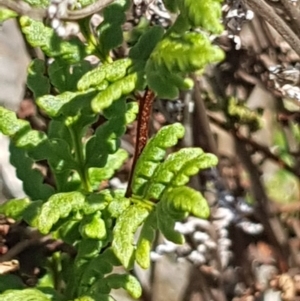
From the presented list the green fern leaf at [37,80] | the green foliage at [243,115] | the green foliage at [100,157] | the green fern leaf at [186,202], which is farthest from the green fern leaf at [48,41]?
the green foliage at [243,115]

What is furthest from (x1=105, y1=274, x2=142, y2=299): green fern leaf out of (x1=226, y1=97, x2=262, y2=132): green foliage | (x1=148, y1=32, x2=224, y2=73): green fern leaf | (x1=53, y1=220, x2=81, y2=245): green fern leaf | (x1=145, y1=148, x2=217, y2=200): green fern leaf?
(x1=226, y1=97, x2=262, y2=132): green foliage

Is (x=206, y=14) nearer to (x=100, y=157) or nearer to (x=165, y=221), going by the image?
(x=165, y=221)

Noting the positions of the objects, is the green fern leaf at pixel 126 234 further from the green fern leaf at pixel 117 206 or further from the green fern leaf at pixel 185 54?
the green fern leaf at pixel 185 54

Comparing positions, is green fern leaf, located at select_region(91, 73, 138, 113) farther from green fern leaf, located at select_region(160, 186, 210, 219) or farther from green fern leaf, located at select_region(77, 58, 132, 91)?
green fern leaf, located at select_region(160, 186, 210, 219)

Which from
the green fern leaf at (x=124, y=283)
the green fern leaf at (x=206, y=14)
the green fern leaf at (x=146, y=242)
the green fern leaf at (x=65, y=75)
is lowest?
the green fern leaf at (x=124, y=283)

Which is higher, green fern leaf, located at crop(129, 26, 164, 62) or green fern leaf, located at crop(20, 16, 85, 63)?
green fern leaf, located at crop(129, 26, 164, 62)

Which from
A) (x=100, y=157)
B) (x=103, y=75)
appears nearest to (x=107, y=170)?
(x=100, y=157)

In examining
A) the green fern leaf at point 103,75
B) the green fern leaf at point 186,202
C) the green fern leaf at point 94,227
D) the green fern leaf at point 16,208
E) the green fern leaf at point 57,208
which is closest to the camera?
the green fern leaf at point 186,202

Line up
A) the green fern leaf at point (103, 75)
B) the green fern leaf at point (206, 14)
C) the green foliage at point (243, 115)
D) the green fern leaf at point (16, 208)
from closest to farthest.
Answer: the green fern leaf at point (206, 14) → the green fern leaf at point (103, 75) → the green fern leaf at point (16, 208) → the green foliage at point (243, 115)
